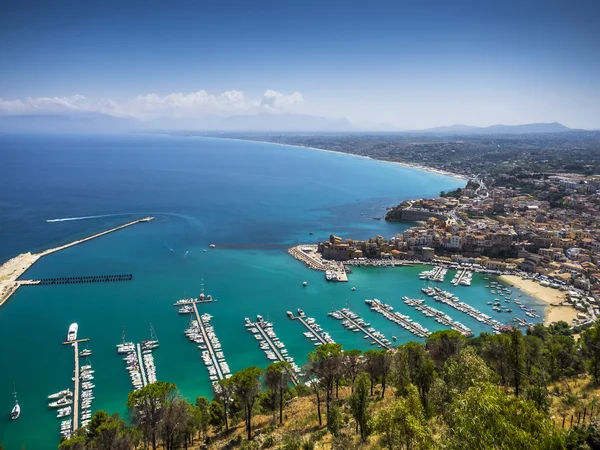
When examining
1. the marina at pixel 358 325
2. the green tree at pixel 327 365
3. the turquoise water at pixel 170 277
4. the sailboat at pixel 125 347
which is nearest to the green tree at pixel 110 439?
the green tree at pixel 327 365

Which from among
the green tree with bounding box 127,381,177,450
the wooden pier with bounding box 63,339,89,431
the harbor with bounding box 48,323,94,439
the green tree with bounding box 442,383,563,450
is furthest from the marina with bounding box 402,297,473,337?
the wooden pier with bounding box 63,339,89,431

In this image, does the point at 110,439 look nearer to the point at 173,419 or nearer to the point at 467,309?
the point at 173,419

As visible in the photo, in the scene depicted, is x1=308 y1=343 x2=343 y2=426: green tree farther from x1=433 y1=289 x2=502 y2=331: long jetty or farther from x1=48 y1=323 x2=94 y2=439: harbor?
x1=433 y1=289 x2=502 y2=331: long jetty

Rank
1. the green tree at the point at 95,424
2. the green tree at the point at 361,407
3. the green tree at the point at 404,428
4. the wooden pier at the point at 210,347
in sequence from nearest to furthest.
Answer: the green tree at the point at 404,428
the green tree at the point at 361,407
the green tree at the point at 95,424
the wooden pier at the point at 210,347

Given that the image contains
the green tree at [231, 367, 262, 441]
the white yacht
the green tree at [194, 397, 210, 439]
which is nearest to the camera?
the green tree at [231, 367, 262, 441]

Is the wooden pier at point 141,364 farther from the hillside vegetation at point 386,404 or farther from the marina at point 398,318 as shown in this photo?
the marina at point 398,318

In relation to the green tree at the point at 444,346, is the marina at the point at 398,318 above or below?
below
